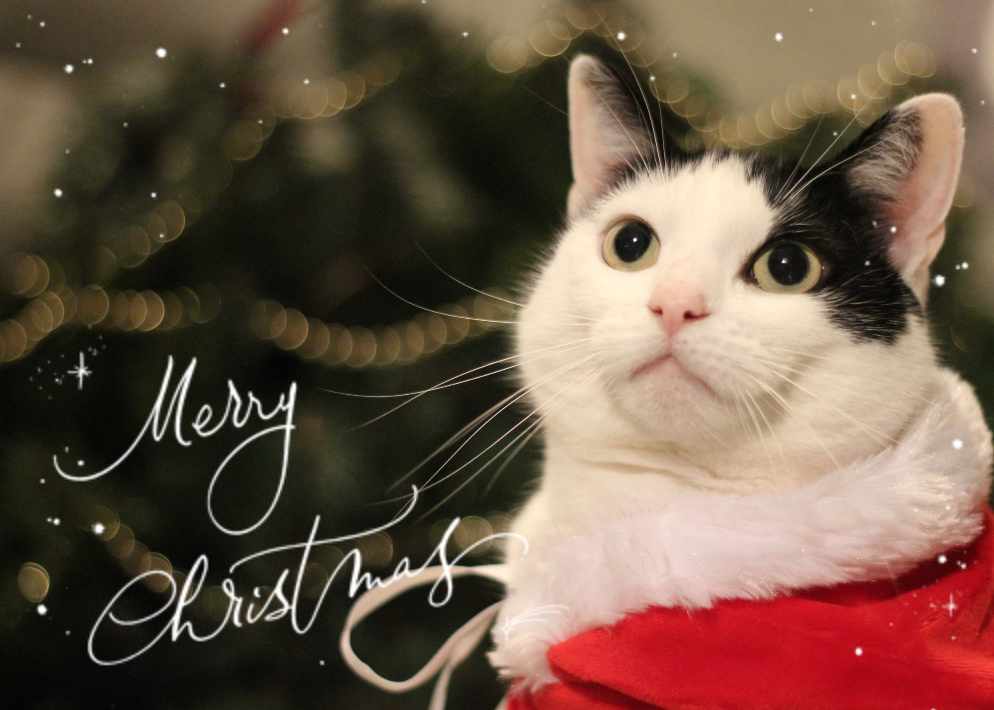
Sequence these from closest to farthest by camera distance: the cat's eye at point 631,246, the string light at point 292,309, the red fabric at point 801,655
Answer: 1. the red fabric at point 801,655
2. the cat's eye at point 631,246
3. the string light at point 292,309

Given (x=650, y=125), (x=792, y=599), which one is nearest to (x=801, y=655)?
(x=792, y=599)

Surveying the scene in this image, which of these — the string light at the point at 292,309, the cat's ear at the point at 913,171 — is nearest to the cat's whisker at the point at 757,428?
the cat's ear at the point at 913,171

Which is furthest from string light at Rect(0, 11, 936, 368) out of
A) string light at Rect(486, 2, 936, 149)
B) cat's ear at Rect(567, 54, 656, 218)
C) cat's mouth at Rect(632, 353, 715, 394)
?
cat's mouth at Rect(632, 353, 715, 394)

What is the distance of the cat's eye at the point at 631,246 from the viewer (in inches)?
16.2

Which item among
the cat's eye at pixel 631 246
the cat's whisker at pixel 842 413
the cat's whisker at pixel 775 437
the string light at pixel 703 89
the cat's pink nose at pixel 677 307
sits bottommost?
the cat's whisker at pixel 775 437

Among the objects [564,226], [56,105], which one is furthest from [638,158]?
[56,105]

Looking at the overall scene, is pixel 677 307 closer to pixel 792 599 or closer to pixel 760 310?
pixel 760 310

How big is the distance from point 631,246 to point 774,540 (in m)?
0.20

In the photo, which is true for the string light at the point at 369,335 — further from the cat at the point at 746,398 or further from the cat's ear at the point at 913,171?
the cat's ear at the point at 913,171

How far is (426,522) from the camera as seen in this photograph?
2.29ft

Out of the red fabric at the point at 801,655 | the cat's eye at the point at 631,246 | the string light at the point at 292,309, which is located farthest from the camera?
the string light at the point at 292,309

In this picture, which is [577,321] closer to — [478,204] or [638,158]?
[638,158]

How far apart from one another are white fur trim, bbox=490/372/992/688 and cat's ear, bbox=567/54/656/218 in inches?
9.8

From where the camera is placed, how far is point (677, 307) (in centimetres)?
36
